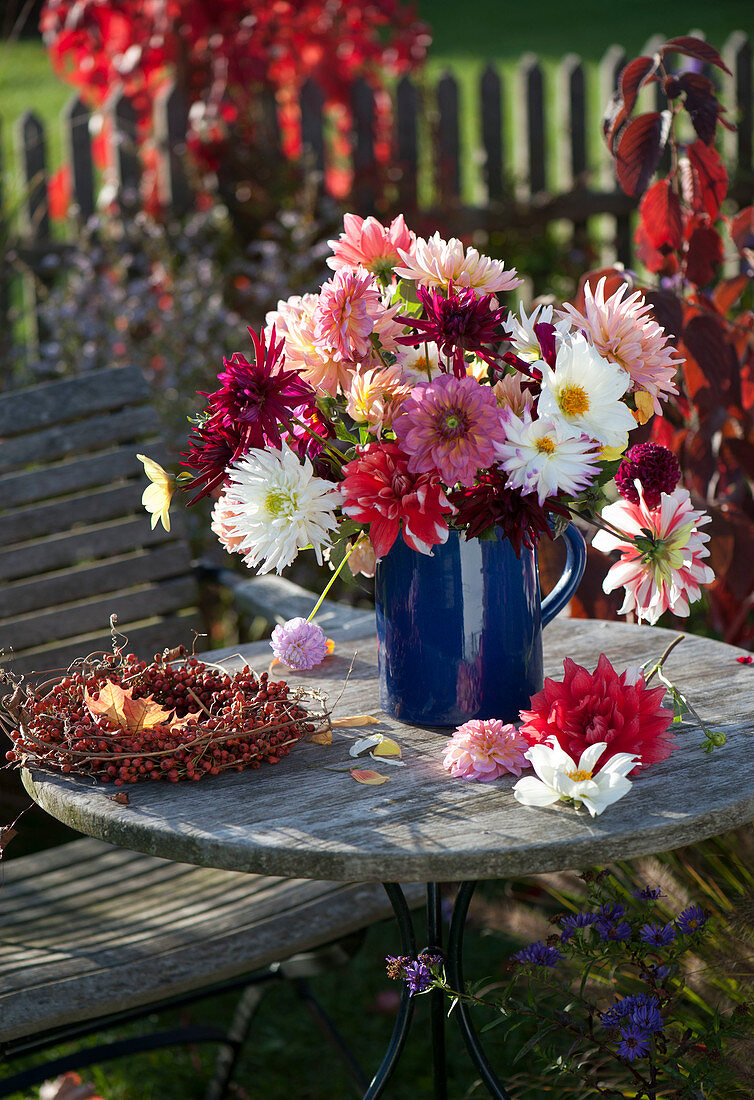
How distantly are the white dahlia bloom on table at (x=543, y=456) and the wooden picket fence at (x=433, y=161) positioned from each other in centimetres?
264

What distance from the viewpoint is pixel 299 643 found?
1.59m

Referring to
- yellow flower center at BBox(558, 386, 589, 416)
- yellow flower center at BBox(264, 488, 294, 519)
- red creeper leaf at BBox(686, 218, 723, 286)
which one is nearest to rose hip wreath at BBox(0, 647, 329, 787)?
yellow flower center at BBox(264, 488, 294, 519)

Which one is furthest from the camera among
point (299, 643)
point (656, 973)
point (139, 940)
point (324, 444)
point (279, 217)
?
point (279, 217)

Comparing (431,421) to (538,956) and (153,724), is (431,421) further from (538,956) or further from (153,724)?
(538,956)

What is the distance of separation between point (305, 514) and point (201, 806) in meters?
0.32

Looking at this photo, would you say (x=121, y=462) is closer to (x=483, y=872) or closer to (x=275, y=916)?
(x=275, y=916)

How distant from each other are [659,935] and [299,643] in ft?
1.89

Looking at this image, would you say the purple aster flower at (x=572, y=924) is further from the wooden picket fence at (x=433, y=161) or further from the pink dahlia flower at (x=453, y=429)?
the wooden picket fence at (x=433, y=161)

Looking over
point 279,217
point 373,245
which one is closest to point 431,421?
point 373,245

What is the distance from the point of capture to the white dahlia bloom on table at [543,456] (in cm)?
116

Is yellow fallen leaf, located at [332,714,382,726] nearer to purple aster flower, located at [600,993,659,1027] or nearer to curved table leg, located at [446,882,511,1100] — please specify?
curved table leg, located at [446,882,511,1100]

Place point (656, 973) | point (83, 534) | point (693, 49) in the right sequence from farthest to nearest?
point (83, 534) < point (693, 49) < point (656, 973)

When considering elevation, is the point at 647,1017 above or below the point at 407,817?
below

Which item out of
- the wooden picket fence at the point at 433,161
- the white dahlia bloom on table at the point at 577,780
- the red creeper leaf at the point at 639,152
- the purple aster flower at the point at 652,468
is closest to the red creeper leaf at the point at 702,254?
the red creeper leaf at the point at 639,152
